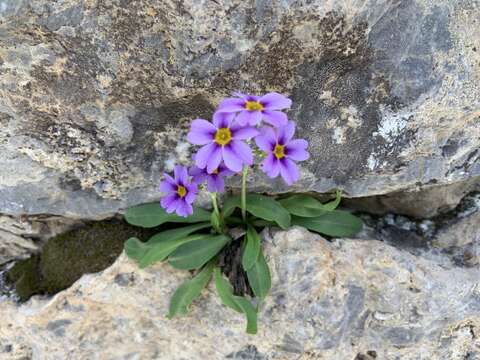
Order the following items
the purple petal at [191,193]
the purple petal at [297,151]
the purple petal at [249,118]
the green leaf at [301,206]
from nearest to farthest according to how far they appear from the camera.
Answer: the purple petal at [249,118] → the purple petal at [297,151] → the purple petal at [191,193] → the green leaf at [301,206]

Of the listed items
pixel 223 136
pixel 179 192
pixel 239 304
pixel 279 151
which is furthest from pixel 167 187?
pixel 239 304

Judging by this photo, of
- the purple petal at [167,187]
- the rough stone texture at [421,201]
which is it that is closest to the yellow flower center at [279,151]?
the purple petal at [167,187]

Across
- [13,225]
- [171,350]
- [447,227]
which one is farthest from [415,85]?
[13,225]

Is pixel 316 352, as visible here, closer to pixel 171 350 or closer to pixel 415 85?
pixel 171 350

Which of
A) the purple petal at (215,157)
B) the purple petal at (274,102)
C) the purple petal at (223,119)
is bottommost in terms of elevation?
the purple petal at (215,157)

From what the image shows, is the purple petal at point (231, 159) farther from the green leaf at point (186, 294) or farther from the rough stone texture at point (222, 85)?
the green leaf at point (186, 294)

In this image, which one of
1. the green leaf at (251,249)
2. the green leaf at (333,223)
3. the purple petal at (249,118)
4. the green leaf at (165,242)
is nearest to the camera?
the purple petal at (249,118)

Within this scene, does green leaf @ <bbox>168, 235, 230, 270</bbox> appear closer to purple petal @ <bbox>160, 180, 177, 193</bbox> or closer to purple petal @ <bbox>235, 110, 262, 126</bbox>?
purple petal @ <bbox>160, 180, 177, 193</bbox>

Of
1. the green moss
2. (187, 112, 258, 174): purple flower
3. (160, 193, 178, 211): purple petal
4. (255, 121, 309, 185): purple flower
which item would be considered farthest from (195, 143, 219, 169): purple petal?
the green moss
